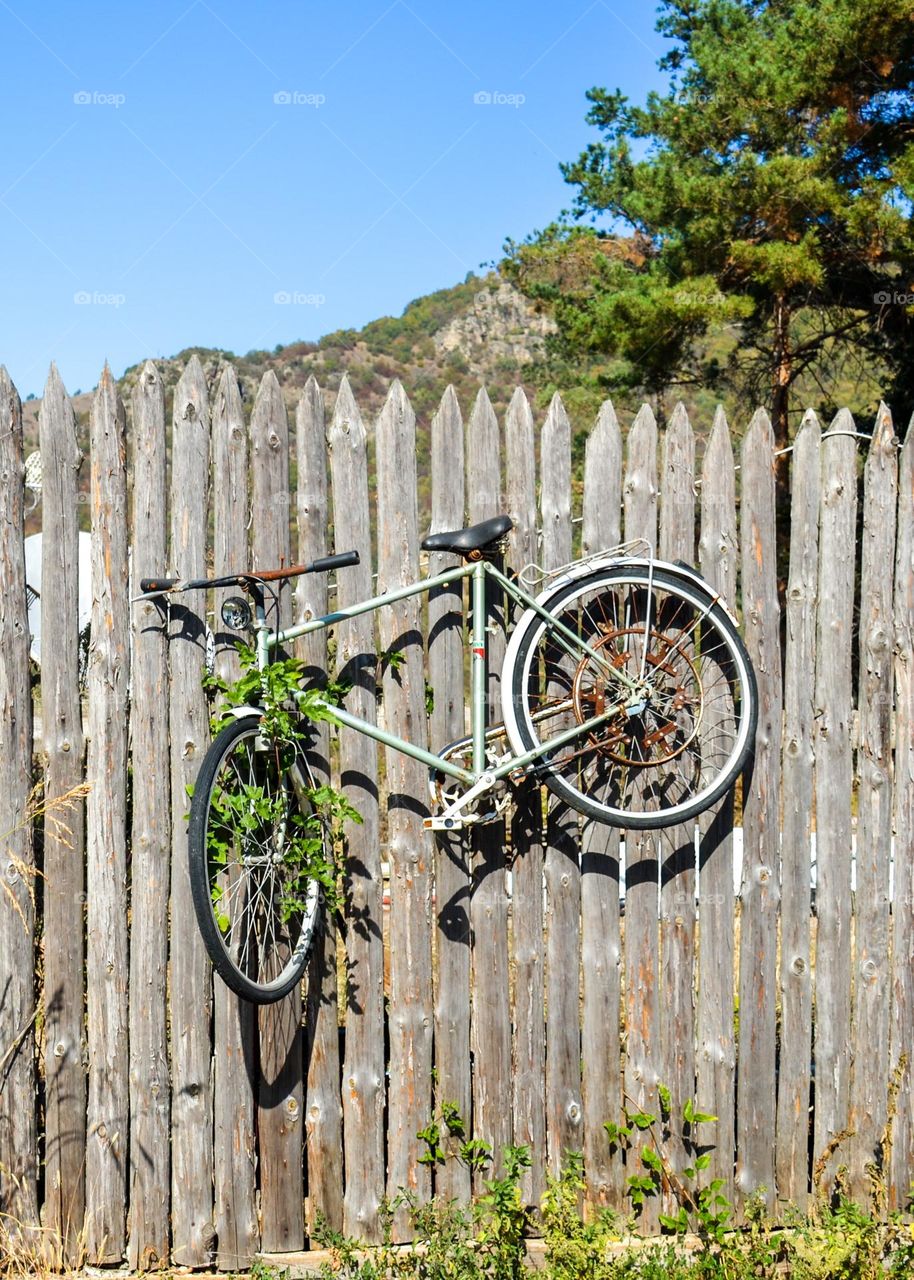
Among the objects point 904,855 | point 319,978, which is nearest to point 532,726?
point 319,978

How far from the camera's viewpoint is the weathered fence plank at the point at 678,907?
12.0 ft

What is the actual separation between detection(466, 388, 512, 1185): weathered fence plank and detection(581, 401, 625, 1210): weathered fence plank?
27 cm

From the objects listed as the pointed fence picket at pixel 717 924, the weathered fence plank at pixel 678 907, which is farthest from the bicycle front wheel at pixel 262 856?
the pointed fence picket at pixel 717 924

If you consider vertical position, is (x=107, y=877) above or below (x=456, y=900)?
above

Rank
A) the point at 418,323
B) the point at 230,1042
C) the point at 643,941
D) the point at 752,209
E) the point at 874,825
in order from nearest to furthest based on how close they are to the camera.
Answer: the point at 230,1042
the point at 643,941
the point at 874,825
the point at 752,209
the point at 418,323

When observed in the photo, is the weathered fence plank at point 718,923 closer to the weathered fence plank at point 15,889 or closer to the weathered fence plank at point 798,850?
the weathered fence plank at point 798,850

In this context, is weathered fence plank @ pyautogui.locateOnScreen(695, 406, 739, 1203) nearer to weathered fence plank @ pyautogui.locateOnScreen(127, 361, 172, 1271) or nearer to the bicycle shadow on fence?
the bicycle shadow on fence

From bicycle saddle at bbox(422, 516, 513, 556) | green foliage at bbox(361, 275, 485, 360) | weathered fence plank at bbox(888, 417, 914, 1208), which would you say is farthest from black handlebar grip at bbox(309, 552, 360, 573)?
green foliage at bbox(361, 275, 485, 360)

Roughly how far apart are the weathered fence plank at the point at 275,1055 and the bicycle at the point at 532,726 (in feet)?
0.42

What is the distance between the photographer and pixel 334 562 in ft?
10.8

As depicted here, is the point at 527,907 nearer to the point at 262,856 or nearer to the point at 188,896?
the point at 262,856

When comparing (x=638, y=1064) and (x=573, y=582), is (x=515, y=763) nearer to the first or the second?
(x=573, y=582)

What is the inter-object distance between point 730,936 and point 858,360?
1468 cm

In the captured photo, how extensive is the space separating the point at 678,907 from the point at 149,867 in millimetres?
1708
